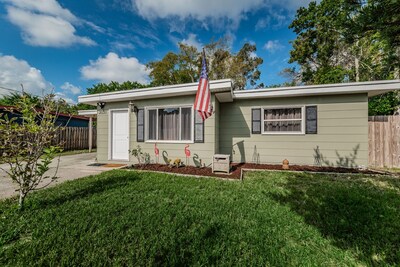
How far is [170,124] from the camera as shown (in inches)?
241

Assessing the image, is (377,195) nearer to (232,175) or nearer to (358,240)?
(358,240)

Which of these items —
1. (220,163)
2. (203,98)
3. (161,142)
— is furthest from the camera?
(161,142)

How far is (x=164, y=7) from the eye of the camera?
948 centimetres

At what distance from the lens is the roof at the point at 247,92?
5.06m

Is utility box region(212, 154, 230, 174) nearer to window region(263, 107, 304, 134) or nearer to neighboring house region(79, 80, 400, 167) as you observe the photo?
neighboring house region(79, 80, 400, 167)

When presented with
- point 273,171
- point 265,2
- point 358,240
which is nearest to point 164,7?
point 265,2

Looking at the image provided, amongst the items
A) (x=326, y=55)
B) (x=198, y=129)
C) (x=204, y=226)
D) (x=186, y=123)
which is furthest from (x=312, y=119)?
(x=326, y=55)

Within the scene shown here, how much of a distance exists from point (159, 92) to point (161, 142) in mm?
1770

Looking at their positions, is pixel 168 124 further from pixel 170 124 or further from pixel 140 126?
pixel 140 126

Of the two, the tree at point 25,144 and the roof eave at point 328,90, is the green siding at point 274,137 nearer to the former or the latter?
the roof eave at point 328,90

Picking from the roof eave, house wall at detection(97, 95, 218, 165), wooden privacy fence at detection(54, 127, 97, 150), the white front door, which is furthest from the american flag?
wooden privacy fence at detection(54, 127, 97, 150)

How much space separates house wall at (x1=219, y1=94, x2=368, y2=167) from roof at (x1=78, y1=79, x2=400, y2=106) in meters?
0.37

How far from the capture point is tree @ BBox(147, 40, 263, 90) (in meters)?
19.0

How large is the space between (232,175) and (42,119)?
426 cm
